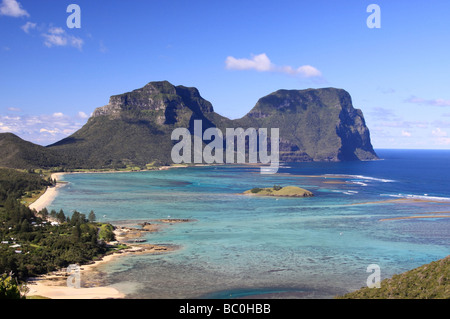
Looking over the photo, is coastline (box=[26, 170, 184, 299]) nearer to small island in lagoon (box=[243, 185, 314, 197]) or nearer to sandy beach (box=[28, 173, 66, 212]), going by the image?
sandy beach (box=[28, 173, 66, 212])

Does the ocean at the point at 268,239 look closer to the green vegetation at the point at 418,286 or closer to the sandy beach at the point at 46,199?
the sandy beach at the point at 46,199

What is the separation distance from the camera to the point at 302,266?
6712 cm

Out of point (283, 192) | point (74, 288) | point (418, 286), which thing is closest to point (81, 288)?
point (74, 288)

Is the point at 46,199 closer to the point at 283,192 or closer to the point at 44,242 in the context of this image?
the point at 44,242

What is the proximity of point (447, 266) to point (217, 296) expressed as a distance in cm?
2654

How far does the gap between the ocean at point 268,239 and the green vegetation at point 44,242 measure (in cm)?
720

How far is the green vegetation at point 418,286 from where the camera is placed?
140 ft

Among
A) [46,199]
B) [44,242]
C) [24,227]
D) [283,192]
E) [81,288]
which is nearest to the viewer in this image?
[81,288]

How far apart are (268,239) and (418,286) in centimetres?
4303

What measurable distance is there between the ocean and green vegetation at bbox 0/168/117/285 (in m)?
7.20

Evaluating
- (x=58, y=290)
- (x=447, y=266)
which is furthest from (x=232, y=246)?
(x=447, y=266)

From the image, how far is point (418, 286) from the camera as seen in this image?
4541 cm
